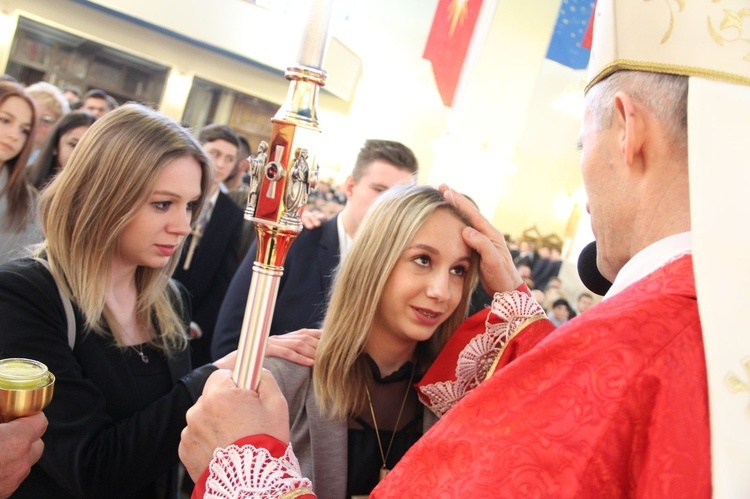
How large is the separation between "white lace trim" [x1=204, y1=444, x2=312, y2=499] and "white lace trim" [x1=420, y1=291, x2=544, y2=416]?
723mm

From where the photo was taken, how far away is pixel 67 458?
66.1 inches

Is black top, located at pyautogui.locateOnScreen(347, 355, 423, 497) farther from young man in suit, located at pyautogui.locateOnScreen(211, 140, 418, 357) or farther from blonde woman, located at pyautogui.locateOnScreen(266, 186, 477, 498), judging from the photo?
young man in suit, located at pyautogui.locateOnScreen(211, 140, 418, 357)

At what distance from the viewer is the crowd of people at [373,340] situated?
960mm

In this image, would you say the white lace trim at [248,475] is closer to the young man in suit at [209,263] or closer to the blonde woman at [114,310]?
the blonde woman at [114,310]

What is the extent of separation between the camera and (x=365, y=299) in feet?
6.60

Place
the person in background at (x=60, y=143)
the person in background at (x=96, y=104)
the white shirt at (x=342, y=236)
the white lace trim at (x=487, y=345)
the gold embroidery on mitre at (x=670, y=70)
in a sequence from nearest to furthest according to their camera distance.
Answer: the gold embroidery on mitre at (x=670, y=70) → the white lace trim at (x=487, y=345) → the white shirt at (x=342, y=236) → the person in background at (x=60, y=143) → the person in background at (x=96, y=104)

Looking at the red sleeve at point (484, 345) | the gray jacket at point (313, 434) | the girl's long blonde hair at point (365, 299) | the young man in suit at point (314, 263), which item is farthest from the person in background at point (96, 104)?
the red sleeve at point (484, 345)

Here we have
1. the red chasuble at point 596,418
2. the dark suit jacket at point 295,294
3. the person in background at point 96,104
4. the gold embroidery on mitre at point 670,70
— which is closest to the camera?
the red chasuble at point 596,418

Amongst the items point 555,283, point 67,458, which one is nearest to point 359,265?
point 67,458

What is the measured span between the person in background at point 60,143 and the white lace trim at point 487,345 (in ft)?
8.97

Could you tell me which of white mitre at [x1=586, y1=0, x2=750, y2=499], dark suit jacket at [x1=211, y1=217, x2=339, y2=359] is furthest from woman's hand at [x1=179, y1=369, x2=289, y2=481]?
dark suit jacket at [x1=211, y1=217, x2=339, y2=359]

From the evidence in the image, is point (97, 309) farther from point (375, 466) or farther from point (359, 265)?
point (375, 466)

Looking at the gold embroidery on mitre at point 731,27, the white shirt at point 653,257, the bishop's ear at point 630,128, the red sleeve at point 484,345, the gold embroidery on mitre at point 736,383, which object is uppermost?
the gold embroidery on mitre at point 731,27

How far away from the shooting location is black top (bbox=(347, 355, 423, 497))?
1.87 m
